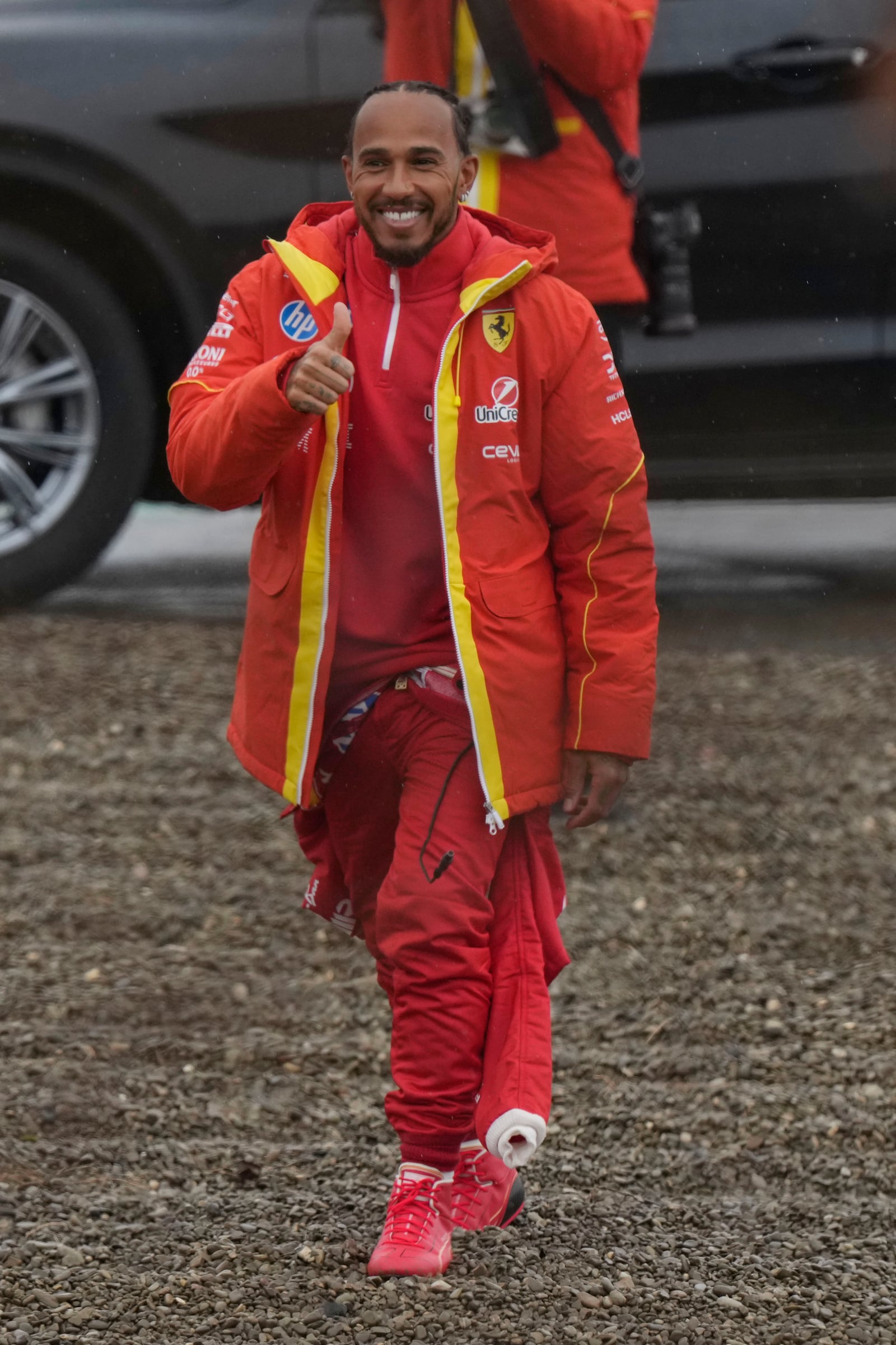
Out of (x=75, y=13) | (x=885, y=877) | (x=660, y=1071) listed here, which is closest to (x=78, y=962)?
(x=660, y=1071)

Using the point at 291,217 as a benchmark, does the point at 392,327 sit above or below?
below

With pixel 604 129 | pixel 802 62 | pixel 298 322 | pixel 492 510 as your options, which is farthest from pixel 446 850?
pixel 802 62

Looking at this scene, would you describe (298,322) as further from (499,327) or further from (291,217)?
(291,217)

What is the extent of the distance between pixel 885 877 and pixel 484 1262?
1.94 m

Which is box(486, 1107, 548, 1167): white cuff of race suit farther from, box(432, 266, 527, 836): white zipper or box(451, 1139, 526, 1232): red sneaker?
box(432, 266, 527, 836): white zipper

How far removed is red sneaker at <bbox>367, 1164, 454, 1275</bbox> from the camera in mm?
2594

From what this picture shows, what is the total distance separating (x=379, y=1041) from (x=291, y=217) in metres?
1.98

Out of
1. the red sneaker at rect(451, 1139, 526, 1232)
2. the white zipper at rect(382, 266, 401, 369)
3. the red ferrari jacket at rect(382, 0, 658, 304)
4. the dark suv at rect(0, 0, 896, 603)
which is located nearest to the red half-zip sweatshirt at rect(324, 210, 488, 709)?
the white zipper at rect(382, 266, 401, 369)

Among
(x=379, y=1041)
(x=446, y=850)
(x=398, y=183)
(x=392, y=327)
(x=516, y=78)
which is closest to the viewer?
(x=398, y=183)

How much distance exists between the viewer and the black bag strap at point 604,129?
2.99m

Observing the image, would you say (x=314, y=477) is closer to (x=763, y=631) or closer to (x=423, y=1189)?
(x=423, y=1189)

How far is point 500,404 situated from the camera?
7.87ft

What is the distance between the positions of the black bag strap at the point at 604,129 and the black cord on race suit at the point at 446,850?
101cm

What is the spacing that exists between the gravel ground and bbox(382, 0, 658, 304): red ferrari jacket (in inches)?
57.4
